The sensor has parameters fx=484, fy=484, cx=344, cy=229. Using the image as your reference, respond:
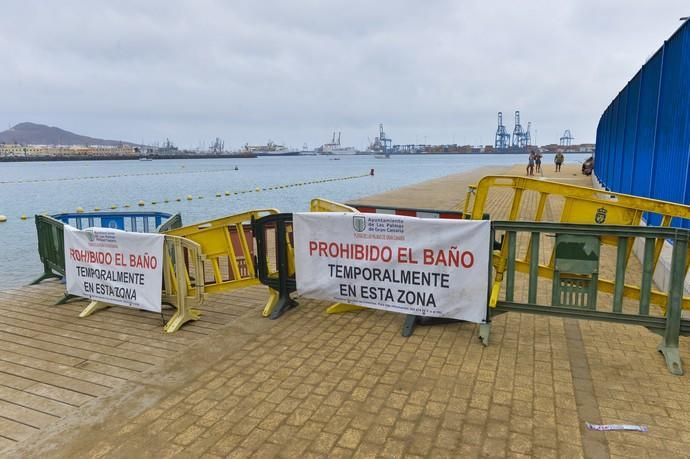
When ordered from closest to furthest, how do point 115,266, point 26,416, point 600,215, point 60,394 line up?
point 26,416
point 60,394
point 600,215
point 115,266

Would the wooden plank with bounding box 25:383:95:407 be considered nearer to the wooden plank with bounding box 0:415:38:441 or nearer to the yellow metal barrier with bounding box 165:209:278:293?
the wooden plank with bounding box 0:415:38:441

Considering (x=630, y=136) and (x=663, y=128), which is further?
(x=630, y=136)

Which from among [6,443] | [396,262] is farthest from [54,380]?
[396,262]

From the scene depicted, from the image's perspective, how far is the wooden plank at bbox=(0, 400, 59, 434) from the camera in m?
3.84

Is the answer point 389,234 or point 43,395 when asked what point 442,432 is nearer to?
point 389,234

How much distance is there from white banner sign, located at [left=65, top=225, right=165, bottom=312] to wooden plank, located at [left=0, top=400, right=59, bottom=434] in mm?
1971

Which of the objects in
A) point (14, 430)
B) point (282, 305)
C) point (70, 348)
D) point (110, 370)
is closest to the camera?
point (14, 430)

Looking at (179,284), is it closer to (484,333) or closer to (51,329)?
(51,329)

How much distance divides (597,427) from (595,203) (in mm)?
2787

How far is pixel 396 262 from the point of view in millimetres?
5434

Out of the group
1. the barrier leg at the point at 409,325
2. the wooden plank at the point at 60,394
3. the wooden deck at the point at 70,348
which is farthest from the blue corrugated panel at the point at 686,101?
the wooden plank at the point at 60,394

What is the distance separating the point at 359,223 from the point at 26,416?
11.7 feet

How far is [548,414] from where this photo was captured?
377 cm

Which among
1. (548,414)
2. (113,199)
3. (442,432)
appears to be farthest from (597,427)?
(113,199)
